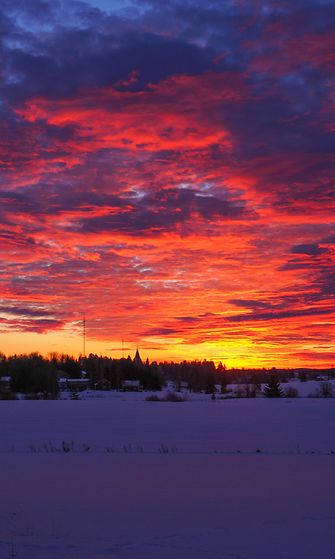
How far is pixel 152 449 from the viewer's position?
96.5ft

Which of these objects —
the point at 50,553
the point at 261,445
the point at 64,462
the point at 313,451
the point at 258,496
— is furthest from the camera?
the point at 261,445

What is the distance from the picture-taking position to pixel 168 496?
17.4 meters

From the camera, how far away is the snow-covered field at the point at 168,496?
1184 cm

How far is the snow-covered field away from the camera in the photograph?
11844mm

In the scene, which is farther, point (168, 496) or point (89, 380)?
point (89, 380)

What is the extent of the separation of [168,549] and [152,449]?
18.2 meters

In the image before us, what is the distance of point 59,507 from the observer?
15836 mm

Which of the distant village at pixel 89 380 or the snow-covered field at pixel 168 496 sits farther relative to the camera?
the distant village at pixel 89 380

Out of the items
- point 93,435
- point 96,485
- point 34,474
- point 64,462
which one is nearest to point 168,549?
point 96,485

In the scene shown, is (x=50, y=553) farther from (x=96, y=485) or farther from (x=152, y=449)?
(x=152, y=449)

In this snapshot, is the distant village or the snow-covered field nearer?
the snow-covered field

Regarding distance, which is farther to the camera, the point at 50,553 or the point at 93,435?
the point at 93,435

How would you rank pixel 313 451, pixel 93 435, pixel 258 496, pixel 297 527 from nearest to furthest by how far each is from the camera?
pixel 297 527
pixel 258 496
pixel 313 451
pixel 93 435

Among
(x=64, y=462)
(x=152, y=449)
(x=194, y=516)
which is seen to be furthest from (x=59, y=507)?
(x=152, y=449)
